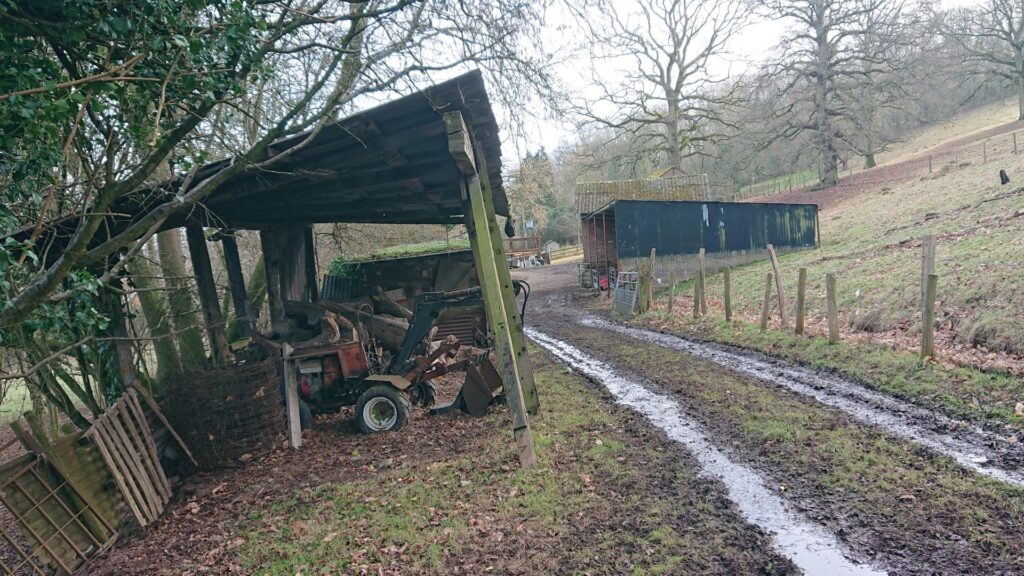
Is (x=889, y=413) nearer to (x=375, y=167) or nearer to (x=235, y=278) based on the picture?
(x=375, y=167)

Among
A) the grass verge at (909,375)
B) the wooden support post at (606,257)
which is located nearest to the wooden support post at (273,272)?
the grass verge at (909,375)

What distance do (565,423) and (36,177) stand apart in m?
5.61

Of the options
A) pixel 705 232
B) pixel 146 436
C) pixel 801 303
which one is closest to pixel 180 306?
pixel 146 436

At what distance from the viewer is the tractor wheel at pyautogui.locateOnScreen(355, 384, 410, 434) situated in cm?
751

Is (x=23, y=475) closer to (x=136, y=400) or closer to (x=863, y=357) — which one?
(x=136, y=400)

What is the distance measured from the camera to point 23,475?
4.54 metres

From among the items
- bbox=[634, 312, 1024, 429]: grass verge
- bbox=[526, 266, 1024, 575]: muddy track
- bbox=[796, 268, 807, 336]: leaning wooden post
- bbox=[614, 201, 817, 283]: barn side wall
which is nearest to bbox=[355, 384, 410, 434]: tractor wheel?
bbox=[526, 266, 1024, 575]: muddy track

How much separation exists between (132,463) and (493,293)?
391 centimetres

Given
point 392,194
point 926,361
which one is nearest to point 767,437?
point 926,361

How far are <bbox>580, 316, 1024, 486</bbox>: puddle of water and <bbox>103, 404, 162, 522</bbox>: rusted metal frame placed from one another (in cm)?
740

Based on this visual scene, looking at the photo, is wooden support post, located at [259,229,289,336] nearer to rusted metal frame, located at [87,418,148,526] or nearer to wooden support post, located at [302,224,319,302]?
wooden support post, located at [302,224,319,302]

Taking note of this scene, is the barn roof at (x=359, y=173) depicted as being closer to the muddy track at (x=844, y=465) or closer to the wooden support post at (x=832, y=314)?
the muddy track at (x=844, y=465)

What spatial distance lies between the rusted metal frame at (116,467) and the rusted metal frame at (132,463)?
3.4 inches

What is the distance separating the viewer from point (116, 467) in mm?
5289
